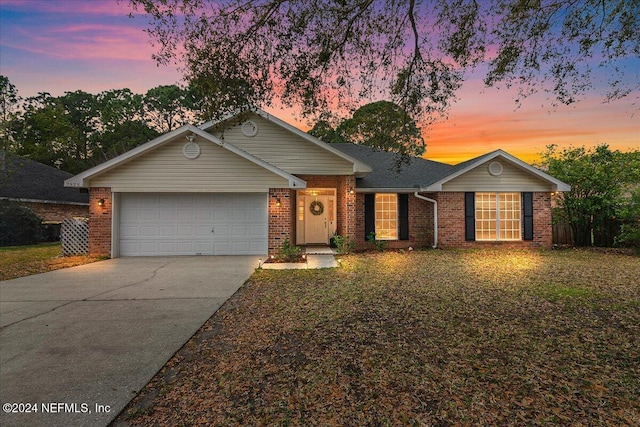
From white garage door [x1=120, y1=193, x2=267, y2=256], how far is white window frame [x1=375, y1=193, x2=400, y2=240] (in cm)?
479

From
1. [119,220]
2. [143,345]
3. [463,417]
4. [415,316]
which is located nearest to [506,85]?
[415,316]

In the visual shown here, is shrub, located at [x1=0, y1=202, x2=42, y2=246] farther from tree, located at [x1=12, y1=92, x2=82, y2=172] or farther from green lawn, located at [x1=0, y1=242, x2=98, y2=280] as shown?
tree, located at [x1=12, y1=92, x2=82, y2=172]

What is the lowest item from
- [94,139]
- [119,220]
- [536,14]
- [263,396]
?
[263,396]

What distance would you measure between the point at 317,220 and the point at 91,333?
34.1ft

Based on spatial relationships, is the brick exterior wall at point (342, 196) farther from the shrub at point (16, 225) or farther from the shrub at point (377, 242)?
the shrub at point (16, 225)

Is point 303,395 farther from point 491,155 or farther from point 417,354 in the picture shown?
→ point 491,155

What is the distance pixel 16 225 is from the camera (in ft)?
48.3

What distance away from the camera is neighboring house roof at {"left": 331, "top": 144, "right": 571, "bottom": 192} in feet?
41.5

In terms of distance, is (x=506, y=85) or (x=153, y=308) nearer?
(x=153, y=308)

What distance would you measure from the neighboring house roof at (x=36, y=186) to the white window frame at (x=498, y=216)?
64.8 ft

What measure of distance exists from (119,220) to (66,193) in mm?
12379

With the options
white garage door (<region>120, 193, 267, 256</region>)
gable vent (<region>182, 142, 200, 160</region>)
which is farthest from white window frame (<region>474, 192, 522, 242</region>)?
gable vent (<region>182, 142, 200, 160</region>)

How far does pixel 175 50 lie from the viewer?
5922 millimetres

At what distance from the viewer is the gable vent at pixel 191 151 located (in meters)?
10.9
